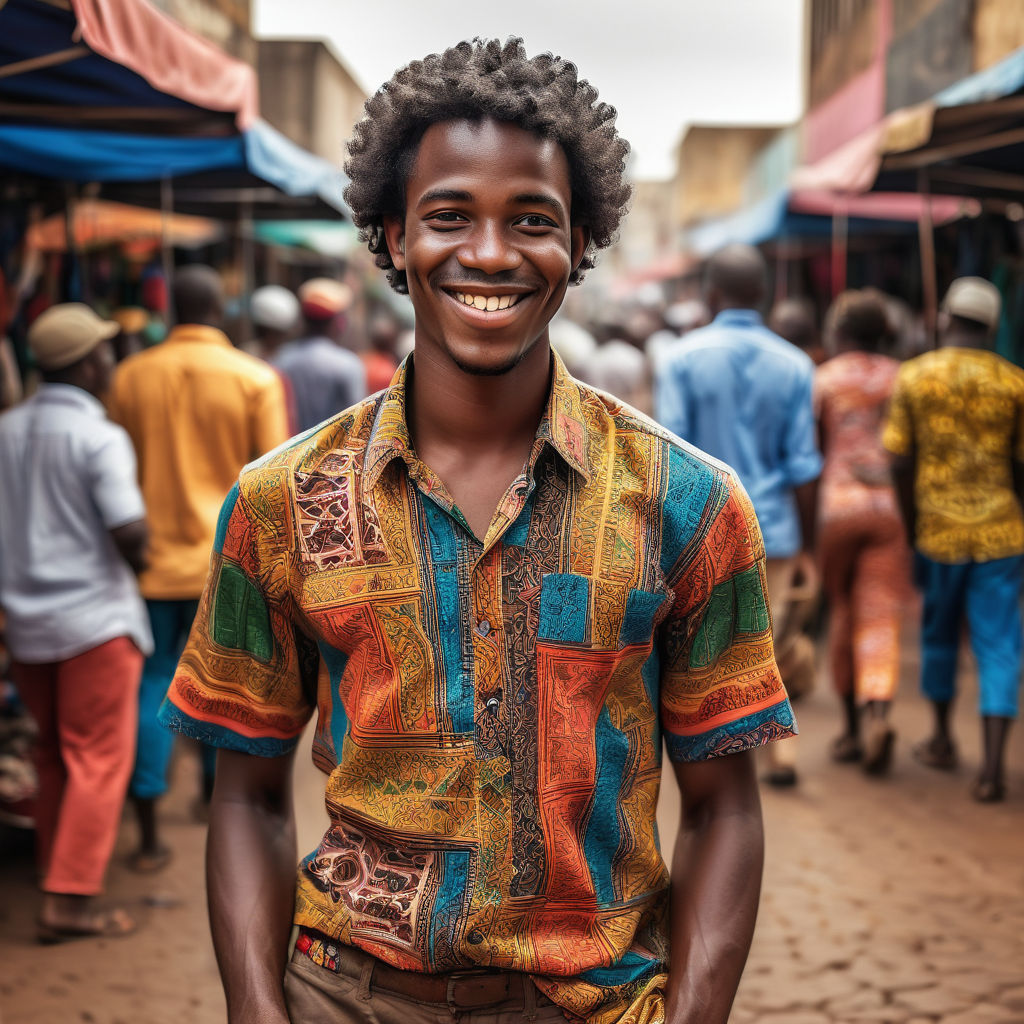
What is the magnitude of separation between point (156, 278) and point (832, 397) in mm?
5802

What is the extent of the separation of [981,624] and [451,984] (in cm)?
489

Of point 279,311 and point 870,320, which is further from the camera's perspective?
point 279,311

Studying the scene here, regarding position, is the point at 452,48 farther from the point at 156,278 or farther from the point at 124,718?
the point at 156,278

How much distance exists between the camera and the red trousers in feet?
14.6

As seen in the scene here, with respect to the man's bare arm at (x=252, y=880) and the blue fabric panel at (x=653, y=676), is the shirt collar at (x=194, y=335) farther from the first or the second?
the blue fabric panel at (x=653, y=676)

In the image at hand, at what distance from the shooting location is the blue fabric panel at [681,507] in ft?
5.75

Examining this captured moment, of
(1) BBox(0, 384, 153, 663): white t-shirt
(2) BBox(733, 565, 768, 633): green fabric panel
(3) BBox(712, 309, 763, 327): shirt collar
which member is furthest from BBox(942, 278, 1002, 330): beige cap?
(2) BBox(733, 565, 768, 633): green fabric panel

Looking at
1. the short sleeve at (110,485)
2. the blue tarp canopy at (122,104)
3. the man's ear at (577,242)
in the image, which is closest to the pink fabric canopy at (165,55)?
the blue tarp canopy at (122,104)

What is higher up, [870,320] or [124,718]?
[870,320]

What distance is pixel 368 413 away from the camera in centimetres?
190

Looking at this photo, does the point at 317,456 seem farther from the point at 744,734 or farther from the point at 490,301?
the point at 744,734

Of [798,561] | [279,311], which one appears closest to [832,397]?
[798,561]

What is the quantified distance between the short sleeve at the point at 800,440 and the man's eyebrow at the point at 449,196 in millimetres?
4295

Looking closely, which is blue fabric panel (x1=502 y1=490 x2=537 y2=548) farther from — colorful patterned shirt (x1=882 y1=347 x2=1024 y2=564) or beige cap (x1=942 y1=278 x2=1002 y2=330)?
beige cap (x1=942 y1=278 x2=1002 y2=330)
